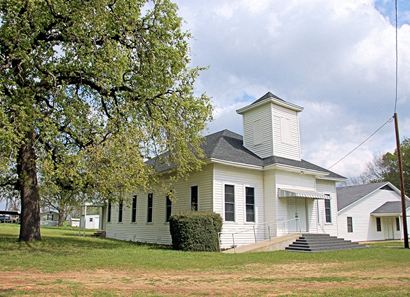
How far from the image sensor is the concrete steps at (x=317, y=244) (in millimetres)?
18344

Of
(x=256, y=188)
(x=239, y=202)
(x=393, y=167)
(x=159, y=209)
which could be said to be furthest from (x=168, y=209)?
(x=393, y=167)

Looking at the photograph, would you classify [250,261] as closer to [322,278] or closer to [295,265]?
[295,265]

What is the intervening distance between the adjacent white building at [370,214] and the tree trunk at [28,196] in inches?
862

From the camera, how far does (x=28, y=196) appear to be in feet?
54.0

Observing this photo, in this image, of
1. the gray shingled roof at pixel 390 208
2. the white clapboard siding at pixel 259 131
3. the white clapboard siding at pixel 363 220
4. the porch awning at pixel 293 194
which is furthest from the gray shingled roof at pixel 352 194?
the white clapboard siding at pixel 259 131

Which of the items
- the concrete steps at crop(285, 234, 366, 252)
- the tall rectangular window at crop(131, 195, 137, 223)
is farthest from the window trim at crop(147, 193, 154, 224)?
the concrete steps at crop(285, 234, 366, 252)

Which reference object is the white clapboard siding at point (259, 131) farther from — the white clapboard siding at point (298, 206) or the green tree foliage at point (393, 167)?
the green tree foliage at point (393, 167)

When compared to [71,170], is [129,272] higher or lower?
lower

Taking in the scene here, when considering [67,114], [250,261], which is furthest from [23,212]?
[250,261]

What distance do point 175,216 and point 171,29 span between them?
792 centimetres

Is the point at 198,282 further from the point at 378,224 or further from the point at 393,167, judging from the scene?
the point at 393,167

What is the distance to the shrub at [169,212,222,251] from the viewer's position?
55.8ft

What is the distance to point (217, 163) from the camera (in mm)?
19016

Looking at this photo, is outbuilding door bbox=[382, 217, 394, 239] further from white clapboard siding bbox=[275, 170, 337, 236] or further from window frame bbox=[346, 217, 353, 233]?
white clapboard siding bbox=[275, 170, 337, 236]
